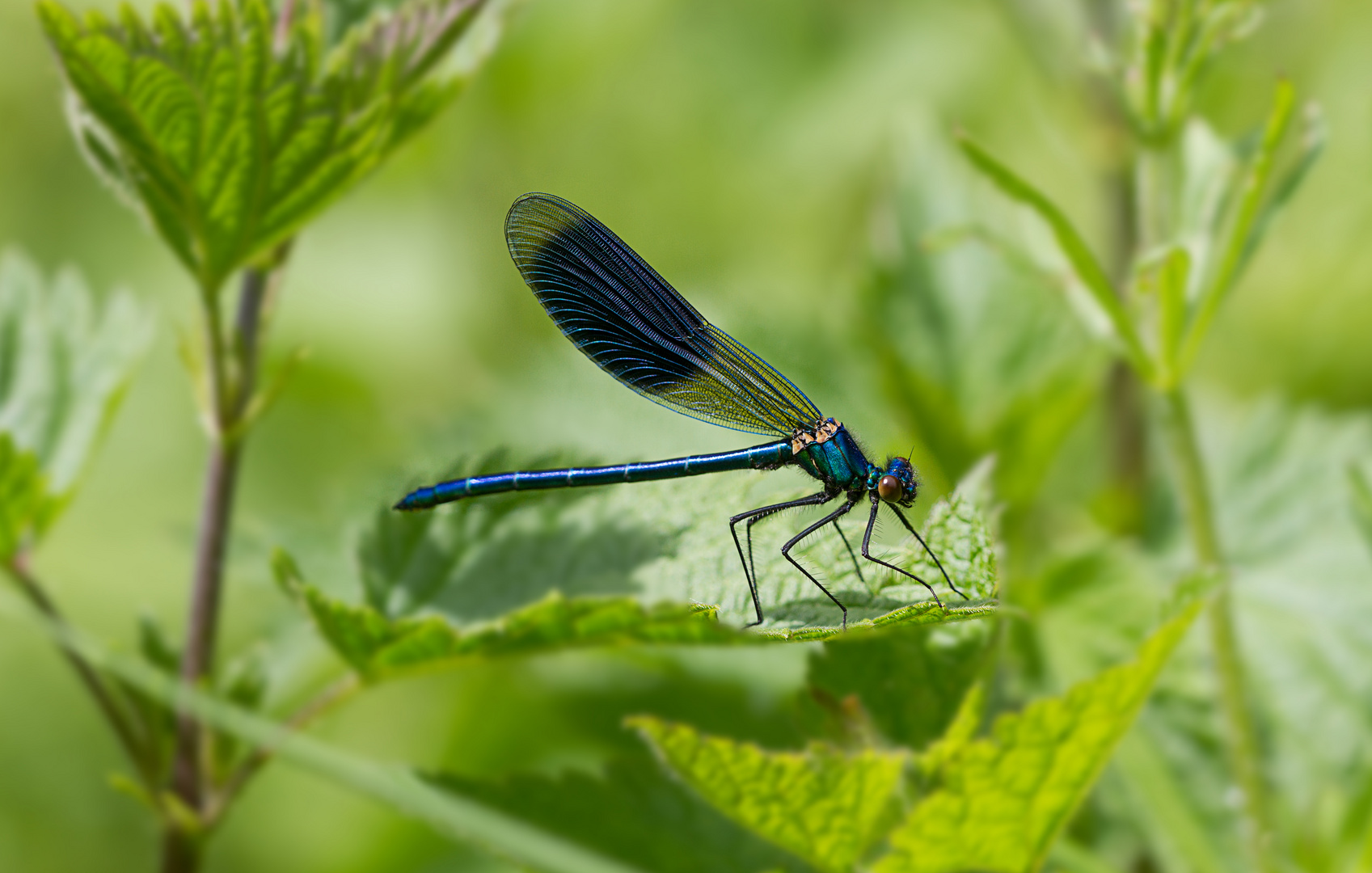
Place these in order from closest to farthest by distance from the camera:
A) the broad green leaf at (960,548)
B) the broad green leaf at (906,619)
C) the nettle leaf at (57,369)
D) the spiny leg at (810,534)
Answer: the broad green leaf at (906,619) → the broad green leaf at (960,548) → the spiny leg at (810,534) → the nettle leaf at (57,369)

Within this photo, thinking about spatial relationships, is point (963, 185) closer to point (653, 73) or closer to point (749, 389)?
point (749, 389)

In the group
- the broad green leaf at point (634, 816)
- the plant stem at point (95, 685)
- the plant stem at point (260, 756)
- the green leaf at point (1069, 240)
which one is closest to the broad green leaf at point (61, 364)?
the plant stem at point (95, 685)

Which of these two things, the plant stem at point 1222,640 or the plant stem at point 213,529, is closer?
the plant stem at point 213,529

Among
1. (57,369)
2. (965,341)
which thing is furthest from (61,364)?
(965,341)

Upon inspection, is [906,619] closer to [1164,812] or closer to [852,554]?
[852,554]

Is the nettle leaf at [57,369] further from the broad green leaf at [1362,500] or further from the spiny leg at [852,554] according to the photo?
the broad green leaf at [1362,500]

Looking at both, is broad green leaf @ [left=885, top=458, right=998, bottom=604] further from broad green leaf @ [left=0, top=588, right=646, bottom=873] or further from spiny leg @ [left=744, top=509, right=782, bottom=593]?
broad green leaf @ [left=0, top=588, right=646, bottom=873]

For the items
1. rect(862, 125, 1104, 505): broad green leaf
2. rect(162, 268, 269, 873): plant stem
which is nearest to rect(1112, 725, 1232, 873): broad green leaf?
rect(862, 125, 1104, 505): broad green leaf
